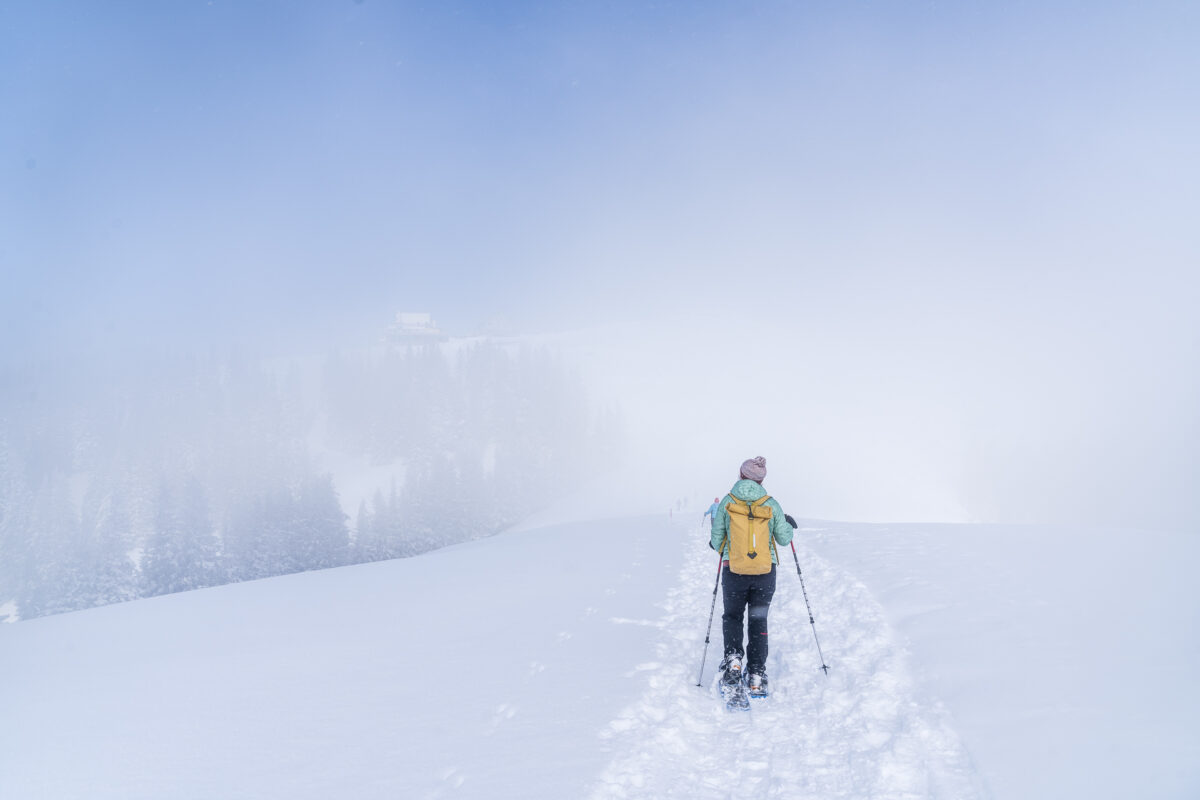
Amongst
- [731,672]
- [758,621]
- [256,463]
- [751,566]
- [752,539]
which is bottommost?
[256,463]

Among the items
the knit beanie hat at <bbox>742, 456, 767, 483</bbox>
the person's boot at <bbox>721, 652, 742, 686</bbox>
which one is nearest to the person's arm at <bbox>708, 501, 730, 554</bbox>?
the knit beanie hat at <bbox>742, 456, 767, 483</bbox>

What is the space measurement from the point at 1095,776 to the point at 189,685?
9654mm

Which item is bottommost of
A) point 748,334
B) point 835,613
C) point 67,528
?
point 67,528

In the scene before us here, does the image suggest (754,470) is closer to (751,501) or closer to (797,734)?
(751,501)

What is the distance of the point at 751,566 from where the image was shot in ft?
20.2

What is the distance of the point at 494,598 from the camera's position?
36.7ft

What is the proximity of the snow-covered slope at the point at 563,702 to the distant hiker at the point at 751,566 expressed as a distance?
50 centimetres

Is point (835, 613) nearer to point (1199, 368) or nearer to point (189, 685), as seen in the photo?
point (189, 685)

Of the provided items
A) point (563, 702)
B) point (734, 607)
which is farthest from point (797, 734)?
point (563, 702)

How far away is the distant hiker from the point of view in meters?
6.15

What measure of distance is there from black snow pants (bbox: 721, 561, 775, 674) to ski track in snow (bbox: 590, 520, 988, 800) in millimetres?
460

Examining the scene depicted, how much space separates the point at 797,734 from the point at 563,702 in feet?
7.83

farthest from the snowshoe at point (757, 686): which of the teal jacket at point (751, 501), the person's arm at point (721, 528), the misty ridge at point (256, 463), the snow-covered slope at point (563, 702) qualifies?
the misty ridge at point (256, 463)

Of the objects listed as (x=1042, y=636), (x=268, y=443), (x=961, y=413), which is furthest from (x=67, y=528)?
(x=961, y=413)
